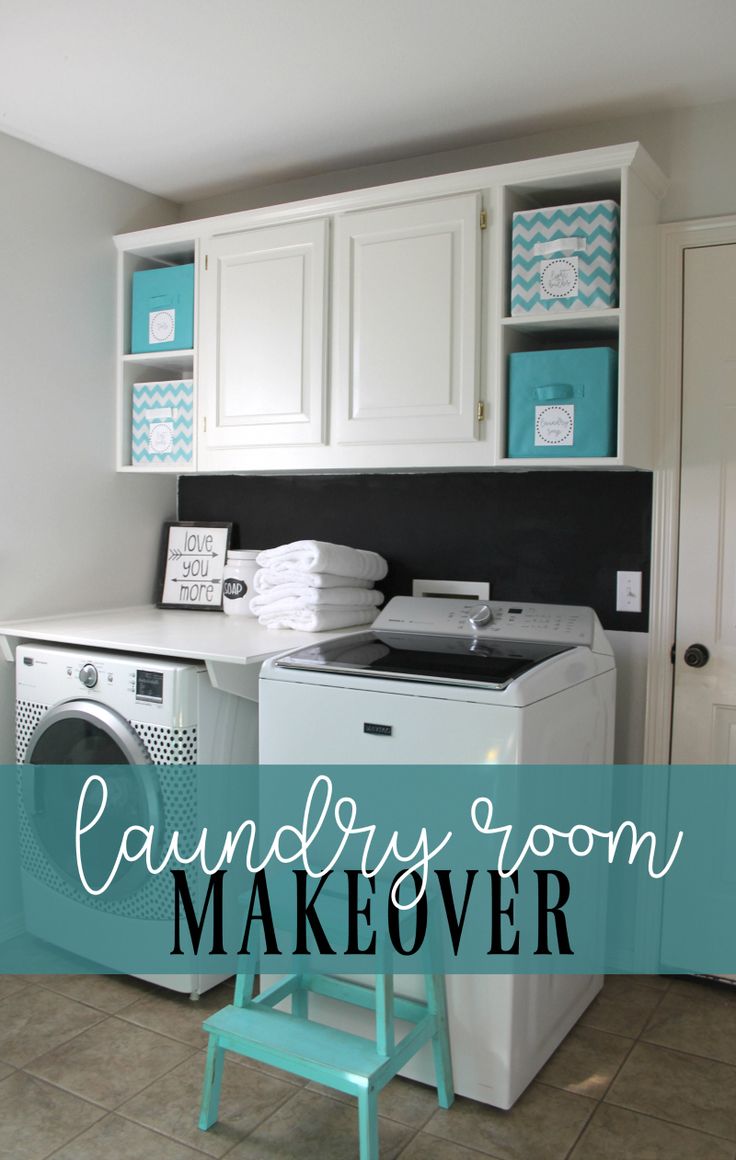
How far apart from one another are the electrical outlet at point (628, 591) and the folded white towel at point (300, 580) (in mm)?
754

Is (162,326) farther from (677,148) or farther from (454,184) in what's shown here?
(677,148)

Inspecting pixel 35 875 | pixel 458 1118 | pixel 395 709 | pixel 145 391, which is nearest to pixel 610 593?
pixel 395 709

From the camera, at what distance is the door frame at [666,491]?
266 cm

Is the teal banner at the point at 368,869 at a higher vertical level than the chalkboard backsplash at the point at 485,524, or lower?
lower

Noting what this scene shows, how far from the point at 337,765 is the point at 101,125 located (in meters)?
1.91

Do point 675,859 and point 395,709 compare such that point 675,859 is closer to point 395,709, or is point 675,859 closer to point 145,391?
point 395,709

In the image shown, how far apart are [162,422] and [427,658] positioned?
1349 mm

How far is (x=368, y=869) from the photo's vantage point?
89.5 inches

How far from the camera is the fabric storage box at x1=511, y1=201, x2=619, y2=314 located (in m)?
2.45

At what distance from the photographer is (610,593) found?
2783mm

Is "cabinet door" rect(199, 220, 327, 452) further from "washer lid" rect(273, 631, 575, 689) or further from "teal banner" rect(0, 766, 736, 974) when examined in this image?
"teal banner" rect(0, 766, 736, 974)

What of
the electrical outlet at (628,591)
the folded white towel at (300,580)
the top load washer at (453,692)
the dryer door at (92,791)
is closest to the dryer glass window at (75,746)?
the dryer door at (92,791)

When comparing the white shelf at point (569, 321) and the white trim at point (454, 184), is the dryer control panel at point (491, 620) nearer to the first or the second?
the white shelf at point (569, 321)

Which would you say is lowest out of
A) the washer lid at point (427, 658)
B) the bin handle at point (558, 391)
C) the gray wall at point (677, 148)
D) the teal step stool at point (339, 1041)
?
the teal step stool at point (339, 1041)
